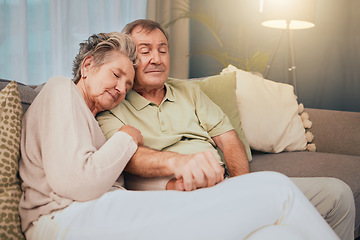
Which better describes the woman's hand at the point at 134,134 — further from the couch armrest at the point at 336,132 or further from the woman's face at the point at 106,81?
the couch armrest at the point at 336,132

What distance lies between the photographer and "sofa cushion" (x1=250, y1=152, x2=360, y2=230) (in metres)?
1.76

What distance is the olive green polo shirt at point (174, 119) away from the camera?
4.94ft

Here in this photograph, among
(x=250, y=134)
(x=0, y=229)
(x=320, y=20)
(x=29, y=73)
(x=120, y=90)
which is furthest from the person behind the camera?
(x=320, y=20)

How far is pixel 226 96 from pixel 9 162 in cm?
123

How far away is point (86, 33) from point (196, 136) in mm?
1590

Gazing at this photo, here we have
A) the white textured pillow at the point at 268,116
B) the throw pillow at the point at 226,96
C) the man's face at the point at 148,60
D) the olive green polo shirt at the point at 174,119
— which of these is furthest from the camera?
the white textured pillow at the point at 268,116

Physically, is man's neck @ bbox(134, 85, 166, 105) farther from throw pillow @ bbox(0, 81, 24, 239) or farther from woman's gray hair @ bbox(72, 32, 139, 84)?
throw pillow @ bbox(0, 81, 24, 239)

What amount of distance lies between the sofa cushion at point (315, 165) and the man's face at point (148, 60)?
67 cm

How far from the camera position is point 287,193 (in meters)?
1.01

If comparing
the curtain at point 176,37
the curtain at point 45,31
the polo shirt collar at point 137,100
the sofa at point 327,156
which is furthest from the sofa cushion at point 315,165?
the curtain at point 176,37

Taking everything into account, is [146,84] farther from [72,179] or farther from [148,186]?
[72,179]

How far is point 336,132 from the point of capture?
7.18 ft

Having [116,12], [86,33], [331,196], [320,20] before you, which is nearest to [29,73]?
[86,33]

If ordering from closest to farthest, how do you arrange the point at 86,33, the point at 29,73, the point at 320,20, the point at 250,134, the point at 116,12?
the point at 250,134
the point at 29,73
the point at 86,33
the point at 116,12
the point at 320,20
